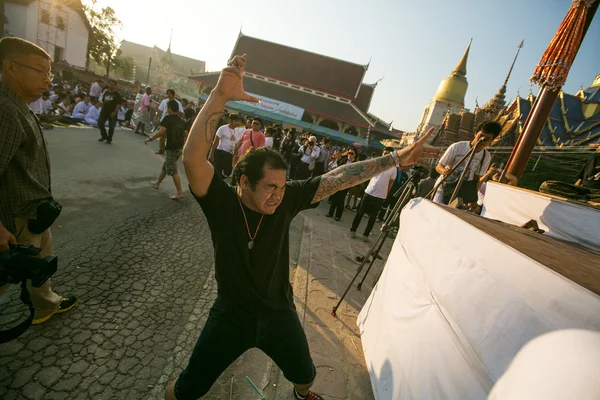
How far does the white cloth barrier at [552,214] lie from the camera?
99.2 inches

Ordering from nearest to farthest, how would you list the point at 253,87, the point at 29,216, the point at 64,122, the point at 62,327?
1. the point at 29,216
2. the point at 62,327
3. the point at 64,122
4. the point at 253,87

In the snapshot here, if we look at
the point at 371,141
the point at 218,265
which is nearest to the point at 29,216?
the point at 218,265

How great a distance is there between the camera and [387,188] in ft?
19.3

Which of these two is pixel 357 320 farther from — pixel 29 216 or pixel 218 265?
pixel 29 216

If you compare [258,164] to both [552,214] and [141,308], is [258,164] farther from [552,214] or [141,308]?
[552,214]

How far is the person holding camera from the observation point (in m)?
1.73

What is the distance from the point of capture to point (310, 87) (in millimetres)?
33531

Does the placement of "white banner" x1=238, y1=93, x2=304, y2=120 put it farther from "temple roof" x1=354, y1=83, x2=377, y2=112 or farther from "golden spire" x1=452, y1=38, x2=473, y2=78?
"golden spire" x1=452, y1=38, x2=473, y2=78

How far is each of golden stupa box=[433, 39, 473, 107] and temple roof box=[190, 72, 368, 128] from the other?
18970mm

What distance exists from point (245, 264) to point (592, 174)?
549cm

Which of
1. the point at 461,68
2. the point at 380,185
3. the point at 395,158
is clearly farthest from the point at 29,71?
the point at 461,68

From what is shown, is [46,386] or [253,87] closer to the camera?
[46,386]

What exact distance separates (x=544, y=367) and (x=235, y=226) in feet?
4.82

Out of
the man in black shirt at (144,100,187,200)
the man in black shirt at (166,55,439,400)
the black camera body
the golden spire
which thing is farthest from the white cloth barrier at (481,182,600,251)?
the golden spire
